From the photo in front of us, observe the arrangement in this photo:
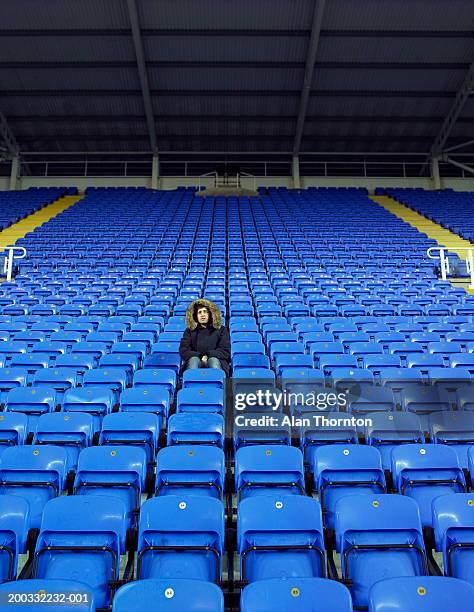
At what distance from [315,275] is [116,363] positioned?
18.6 ft

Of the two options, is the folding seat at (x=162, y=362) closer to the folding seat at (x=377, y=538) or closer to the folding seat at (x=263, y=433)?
the folding seat at (x=263, y=433)

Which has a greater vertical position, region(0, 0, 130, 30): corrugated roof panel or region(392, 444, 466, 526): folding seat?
region(0, 0, 130, 30): corrugated roof panel

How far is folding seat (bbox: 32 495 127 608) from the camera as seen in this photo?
95.6 inches

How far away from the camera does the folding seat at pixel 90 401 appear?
4113 mm

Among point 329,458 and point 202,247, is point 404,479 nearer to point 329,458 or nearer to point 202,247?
point 329,458

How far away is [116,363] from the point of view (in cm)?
525

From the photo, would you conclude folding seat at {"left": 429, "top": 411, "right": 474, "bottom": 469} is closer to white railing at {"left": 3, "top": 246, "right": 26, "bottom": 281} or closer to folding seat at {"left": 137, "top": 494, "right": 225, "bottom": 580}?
folding seat at {"left": 137, "top": 494, "right": 225, "bottom": 580}

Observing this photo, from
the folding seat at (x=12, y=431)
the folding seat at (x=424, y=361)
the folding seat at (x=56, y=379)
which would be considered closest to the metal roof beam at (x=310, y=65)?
the folding seat at (x=424, y=361)

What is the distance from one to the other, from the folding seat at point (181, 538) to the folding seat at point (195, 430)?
991mm

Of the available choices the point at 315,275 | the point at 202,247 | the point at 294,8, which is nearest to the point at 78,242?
the point at 202,247

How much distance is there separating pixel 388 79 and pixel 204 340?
49.9 ft

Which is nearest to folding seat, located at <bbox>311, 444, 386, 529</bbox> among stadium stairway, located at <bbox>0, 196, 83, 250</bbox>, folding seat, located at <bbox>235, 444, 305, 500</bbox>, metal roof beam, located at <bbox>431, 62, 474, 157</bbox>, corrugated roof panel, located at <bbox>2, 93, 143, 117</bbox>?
folding seat, located at <bbox>235, 444, 305, 500</bbox>

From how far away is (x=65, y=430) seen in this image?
3.66 meters

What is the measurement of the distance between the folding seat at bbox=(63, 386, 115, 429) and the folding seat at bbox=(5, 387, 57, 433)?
7.2 inches
